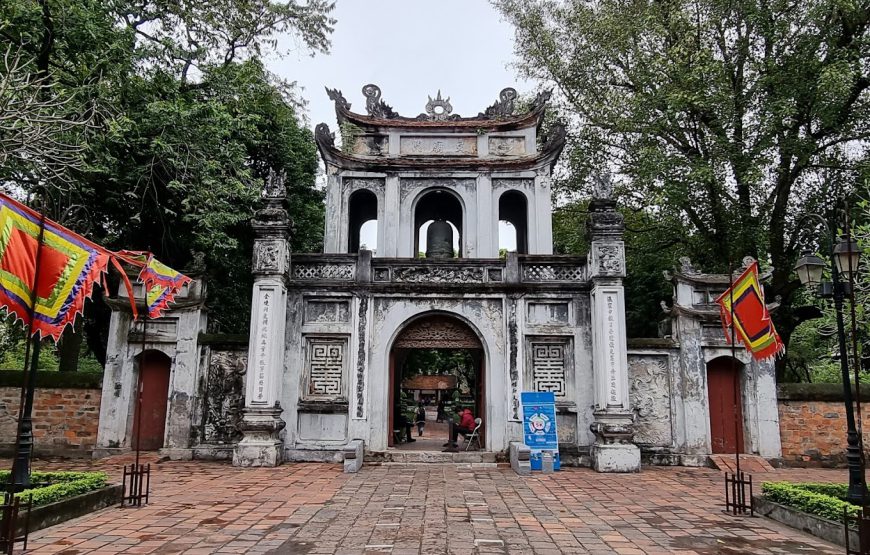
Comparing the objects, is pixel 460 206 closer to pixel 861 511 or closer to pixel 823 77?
pixel 823 77

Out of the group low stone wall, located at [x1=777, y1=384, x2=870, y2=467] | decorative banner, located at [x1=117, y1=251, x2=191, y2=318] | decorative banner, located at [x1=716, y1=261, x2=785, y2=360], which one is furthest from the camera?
low stone wall, located at [x1=777, y1=384, x2=870, y2=467]

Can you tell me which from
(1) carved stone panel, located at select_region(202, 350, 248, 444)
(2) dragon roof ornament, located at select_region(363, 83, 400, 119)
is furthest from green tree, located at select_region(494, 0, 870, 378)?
(1) carved stone panel, located at select_region(202, 350, 248, 444)

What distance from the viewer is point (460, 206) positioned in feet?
51.3

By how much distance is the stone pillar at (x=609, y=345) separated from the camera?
11773mm

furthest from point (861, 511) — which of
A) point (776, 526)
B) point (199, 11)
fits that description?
point (199, 11)

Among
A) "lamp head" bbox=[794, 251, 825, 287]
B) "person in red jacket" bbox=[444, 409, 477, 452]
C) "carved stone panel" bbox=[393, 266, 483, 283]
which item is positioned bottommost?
"person in red jacket" bbox=[444, 409, 477, 452]

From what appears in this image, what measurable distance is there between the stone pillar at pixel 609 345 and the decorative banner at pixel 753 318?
3572 mm

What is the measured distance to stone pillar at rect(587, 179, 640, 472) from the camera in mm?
11773

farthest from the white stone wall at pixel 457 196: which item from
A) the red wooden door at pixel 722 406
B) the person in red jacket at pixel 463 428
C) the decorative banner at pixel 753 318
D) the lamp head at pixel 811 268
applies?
the lamp head at pixel 811 268

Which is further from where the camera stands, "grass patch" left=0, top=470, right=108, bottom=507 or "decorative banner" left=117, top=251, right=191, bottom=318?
"decorative banner" left=117, top=251, right=191, bottom=318

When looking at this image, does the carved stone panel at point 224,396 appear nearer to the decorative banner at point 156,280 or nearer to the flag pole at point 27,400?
the decorative banner at point 156,280

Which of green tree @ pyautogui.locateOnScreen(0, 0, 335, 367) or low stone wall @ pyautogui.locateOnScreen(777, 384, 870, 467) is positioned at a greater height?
green tree @ pyautogui.locateOnScreen(0, 0, 335, 367)

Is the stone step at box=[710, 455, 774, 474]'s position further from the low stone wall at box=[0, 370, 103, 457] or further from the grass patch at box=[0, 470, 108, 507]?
the low stone wall at box=[0, 370, 103, 457]

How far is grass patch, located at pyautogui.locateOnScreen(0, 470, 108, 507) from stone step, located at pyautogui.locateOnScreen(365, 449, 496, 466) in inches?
216
